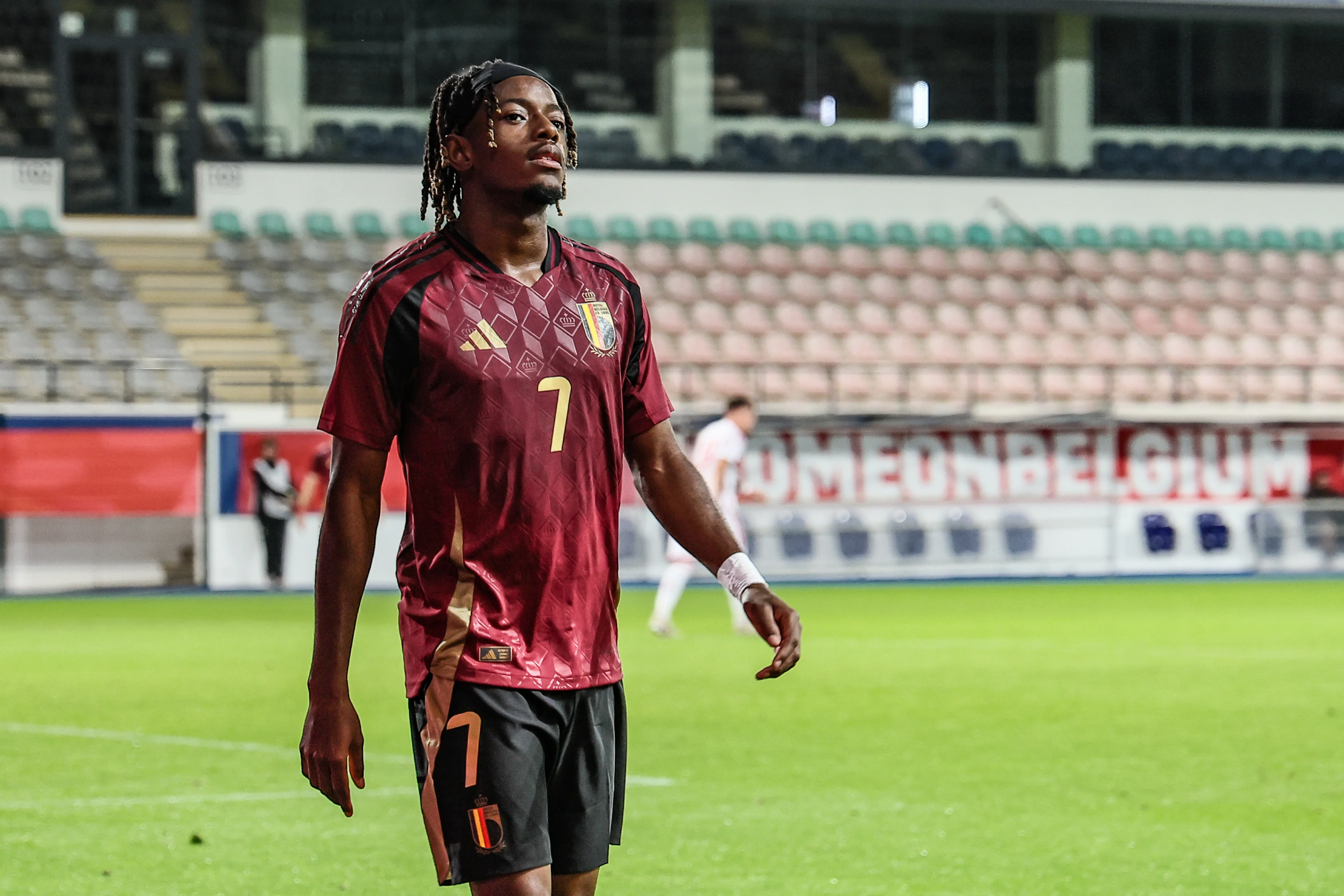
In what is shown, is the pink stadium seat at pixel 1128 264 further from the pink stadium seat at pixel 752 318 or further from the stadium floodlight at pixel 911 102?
the pink stadium seat at pixel 752 318

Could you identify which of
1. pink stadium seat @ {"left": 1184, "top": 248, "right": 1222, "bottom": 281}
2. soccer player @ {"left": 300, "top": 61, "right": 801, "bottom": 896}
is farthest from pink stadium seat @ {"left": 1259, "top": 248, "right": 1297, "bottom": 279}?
soccer player @ {"left": 300, "top": 61, "right": 801, "bottom": 896}

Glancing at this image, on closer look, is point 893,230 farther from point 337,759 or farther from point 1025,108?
point 337,759

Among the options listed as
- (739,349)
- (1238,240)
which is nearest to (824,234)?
(739,349)

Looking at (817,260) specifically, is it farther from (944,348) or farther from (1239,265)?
(1239,265)

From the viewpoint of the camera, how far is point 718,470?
1431cm

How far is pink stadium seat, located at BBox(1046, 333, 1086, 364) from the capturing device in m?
27.1

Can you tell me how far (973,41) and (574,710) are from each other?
2979 centimetres

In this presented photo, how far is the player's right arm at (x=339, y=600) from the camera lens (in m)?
3.43

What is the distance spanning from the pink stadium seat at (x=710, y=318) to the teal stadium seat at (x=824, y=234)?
2.65 m

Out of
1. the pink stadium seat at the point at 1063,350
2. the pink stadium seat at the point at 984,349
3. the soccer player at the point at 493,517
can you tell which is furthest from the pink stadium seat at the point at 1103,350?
the soccer player at the point at 493,517

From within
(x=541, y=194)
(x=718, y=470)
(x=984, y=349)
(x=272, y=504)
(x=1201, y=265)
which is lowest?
(x=272, y=504)

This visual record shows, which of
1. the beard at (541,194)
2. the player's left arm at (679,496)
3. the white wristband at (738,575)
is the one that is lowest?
the white wristband at (738,575)

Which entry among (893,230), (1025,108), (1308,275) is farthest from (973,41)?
(1308,275)

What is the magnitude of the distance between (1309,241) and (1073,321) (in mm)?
5460
